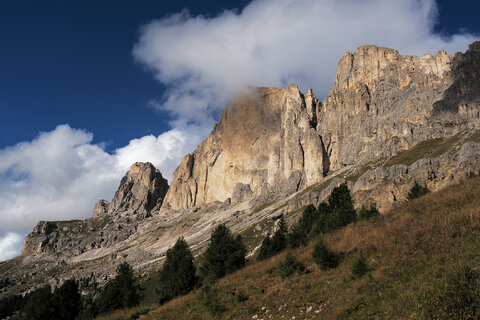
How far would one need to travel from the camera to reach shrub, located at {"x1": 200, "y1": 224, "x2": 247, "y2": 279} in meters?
28.1

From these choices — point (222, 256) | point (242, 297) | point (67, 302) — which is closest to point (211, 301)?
point (242, 297)

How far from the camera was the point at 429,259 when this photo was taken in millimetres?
9266

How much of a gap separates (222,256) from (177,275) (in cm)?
507

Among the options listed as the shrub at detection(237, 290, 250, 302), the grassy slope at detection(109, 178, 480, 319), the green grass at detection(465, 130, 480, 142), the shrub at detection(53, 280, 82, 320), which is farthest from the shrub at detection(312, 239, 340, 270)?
the green grass at detection(465, 130, 480, 142)

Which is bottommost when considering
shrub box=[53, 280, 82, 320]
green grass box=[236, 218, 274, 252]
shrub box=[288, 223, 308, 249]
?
green grass box=[236, 218, 274, 252]

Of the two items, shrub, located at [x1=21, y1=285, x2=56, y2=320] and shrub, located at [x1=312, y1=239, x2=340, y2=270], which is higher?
shrub, located at [x1=21, y1=285, x2=56, y2=320]

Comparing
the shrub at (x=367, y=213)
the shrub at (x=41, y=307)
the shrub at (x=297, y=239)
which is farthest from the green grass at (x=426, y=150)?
the shrub at (x=41, y=307)

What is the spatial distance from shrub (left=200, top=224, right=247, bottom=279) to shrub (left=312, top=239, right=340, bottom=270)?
1624cm

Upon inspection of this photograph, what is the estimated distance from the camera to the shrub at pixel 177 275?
1126 inches

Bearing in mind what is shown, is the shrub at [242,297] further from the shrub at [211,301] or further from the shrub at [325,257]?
the shrub at [325,257]

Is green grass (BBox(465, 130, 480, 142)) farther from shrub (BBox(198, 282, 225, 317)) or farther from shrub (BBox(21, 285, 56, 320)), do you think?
shrub (BBox(21, 285, 56, 320))

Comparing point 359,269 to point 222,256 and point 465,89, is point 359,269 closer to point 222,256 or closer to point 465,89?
point 222,256

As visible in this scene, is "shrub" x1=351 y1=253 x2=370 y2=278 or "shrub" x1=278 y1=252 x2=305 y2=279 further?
"shrub" x1=278 y1=252 x2=305 y2=279

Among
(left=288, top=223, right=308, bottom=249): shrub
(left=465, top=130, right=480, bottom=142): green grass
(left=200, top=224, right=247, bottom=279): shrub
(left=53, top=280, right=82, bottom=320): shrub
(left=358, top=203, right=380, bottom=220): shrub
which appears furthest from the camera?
(left=465, top=130, right=480, bottom=142): green grass
